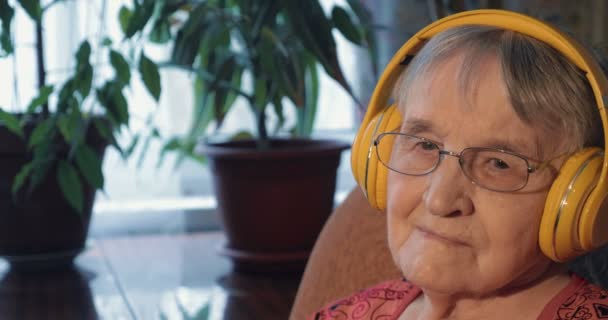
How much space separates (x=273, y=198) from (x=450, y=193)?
1439mm

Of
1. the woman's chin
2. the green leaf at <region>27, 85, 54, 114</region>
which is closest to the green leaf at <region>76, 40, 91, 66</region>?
the green leaf at <region>27, 85, 54, 114</region>

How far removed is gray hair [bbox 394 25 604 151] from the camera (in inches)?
36.9

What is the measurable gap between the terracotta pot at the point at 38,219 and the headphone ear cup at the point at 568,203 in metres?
1.59

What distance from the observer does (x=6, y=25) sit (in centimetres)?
187

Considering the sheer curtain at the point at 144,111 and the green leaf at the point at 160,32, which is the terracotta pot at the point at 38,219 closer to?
the green leaf at the point at 160,32

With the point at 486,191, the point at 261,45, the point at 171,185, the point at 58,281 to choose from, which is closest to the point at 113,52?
the point at 261,45

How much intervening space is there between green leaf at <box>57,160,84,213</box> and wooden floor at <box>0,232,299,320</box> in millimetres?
207

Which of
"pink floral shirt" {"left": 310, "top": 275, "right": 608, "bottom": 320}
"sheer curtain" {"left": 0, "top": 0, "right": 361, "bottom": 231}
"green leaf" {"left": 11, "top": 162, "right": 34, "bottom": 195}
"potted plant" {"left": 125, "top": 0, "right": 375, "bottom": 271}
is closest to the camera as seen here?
"pink floral shirt" {"left": 310, "top": 275, "right": 608, "bottom": 320}

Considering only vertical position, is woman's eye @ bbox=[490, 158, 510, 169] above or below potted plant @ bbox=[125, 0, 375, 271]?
above

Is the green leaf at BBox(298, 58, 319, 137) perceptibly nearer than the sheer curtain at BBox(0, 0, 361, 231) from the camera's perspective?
Yes

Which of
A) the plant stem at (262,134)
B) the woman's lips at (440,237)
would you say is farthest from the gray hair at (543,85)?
the plant stem at (262,134)

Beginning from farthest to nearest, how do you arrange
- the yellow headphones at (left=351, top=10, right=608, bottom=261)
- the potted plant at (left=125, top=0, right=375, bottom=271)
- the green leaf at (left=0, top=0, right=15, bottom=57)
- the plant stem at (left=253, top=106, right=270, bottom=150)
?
the plant stem at (left=253, top=106, right=270, bottom=150) < the potted plant at (left=125, top=0, right=375, bottom=271) < the green leaf at (left=0, top=0, right=15, bottom=57) < the yellow headphones at (left=351, top=10, right=608, bottom=261)

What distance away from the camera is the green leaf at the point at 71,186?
2.26 meters

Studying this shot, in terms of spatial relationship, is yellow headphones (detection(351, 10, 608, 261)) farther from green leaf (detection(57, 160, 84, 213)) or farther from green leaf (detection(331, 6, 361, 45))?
green leaf (detection(57, 160, 84, 213))
